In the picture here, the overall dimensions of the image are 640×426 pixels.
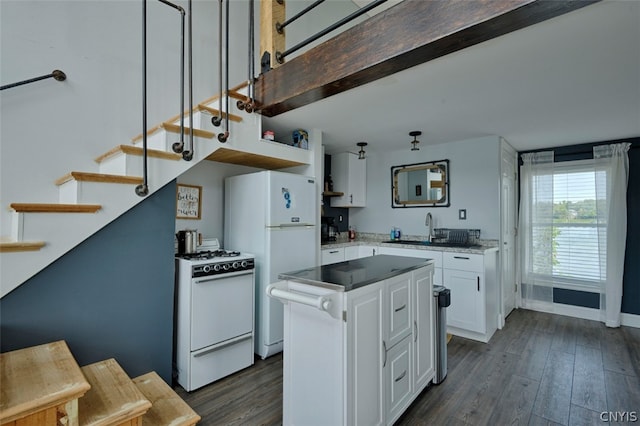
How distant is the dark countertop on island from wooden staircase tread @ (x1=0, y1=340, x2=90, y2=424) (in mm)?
1028

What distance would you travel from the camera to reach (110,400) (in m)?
1.50

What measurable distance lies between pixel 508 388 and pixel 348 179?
3124mm

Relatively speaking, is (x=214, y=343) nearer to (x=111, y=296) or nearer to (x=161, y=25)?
(x=111, y=296)

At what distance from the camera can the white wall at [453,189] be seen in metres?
3.82

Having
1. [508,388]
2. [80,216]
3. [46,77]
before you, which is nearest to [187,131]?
[80,216]

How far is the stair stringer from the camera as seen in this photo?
1615 mm

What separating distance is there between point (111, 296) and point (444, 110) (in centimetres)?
303

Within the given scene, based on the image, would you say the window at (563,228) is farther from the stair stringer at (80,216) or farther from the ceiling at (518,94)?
the stair stringer at (80,216)

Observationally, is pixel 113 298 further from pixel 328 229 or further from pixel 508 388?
pixel 328 229

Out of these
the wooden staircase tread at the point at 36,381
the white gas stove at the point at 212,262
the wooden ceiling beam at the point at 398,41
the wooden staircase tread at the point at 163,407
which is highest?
the wooden ceiling beam at the point at 398,41

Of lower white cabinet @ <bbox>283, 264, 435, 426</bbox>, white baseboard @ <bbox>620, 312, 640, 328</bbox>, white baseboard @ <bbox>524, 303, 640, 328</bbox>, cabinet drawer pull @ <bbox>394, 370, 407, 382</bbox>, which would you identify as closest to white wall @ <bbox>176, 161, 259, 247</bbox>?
lower white cabinet @ <bbox>283, 264, 435, 426</bbox>

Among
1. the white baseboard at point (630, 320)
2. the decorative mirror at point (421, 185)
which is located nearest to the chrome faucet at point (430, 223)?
the decorative mirror at point (421, 185)

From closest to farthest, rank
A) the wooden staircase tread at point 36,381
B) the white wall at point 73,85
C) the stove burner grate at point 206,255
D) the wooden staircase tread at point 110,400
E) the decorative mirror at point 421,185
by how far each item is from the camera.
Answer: the wooden staircase tread at point 36,381
the wooden staircase tread at point 110,400
the white wall at point 73,85
the stove burner grate at point 206,255
the decorative mirror at point 421,185

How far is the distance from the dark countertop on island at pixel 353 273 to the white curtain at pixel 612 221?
A: 3.12 m
